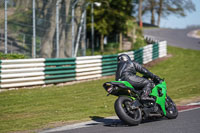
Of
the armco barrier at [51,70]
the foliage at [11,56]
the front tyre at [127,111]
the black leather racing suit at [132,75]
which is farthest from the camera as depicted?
the foliage at [11,56]

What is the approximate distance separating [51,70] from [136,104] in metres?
8.35

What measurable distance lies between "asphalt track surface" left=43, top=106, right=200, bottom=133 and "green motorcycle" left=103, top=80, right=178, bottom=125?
0.18m

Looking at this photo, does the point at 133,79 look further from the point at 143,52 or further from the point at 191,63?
the point at 191,63

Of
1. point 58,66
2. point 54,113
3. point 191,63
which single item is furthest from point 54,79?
point 191,63

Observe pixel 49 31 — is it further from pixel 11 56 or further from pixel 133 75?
pixel 133 75

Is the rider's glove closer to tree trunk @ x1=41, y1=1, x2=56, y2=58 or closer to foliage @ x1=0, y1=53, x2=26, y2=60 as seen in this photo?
foliage @ x1=0, y1=53, x2=26, y2=60

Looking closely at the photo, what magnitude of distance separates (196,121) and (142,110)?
4.05 feet

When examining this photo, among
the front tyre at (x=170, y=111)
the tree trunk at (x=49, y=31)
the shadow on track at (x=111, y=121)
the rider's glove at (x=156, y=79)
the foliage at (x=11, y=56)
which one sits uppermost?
the tree trunk at (x=49, y=31)

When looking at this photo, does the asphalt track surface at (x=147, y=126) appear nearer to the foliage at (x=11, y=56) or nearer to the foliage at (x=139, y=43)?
the foliage at (x=11, y=56)

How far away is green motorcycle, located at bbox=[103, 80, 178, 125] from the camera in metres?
7.62

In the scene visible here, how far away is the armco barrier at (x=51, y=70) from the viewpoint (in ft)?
46.8

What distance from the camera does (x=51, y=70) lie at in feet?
51.5

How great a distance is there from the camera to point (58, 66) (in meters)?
16.3

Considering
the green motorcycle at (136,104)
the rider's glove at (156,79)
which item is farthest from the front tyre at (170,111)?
the rider's glove at (156,79)
